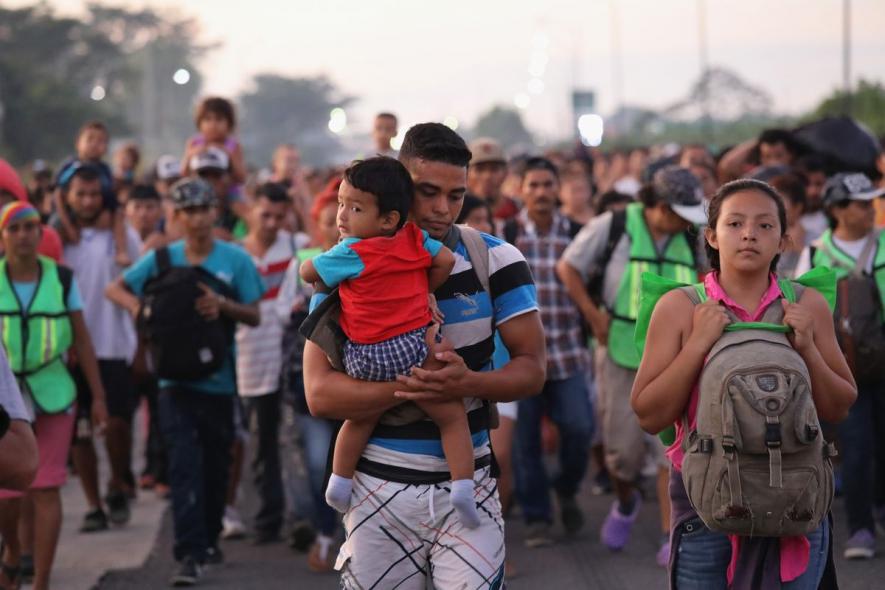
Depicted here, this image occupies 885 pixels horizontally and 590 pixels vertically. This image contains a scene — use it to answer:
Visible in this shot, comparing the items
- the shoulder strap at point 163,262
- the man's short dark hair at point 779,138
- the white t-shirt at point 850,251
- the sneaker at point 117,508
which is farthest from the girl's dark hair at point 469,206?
the man's short dark hair at point 779,138

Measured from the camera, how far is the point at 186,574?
8.68 metres

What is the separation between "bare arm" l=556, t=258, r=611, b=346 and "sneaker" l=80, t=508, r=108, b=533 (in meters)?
→ 3.52

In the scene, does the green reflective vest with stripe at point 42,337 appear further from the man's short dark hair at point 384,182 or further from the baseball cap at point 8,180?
the man's short dark hair at point 384,182

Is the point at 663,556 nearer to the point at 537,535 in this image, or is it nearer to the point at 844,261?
the point at 537,535

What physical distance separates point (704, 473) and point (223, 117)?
8522 millimetres

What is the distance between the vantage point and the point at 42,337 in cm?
864

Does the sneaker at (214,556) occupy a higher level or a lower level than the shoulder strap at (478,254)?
lower

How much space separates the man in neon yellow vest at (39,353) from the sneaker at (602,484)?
4.07 m

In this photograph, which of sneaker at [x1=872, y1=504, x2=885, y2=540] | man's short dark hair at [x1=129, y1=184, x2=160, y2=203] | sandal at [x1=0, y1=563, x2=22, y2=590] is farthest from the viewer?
man's short dark hair at [x1=129, y1=184, x2=160, y2=203]

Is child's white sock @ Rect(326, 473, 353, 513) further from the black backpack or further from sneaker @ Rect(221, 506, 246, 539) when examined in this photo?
sneaker @ Rect(221, 506, 246, 539)

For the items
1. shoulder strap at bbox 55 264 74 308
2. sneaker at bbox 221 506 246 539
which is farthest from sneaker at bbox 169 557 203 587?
shoulder strap at bbox 55 264 74 308

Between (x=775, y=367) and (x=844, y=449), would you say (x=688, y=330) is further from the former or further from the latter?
(x=844, y=449)

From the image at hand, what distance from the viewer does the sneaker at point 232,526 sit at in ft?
33.6

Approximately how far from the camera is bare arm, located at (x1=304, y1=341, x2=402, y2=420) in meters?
4.75
